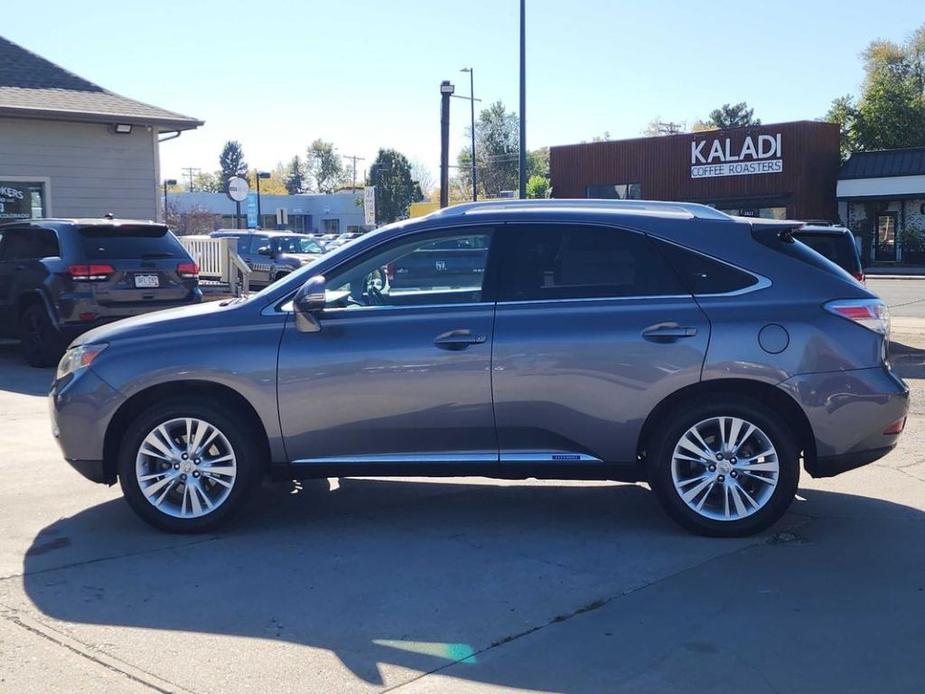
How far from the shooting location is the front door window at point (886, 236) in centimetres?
4153

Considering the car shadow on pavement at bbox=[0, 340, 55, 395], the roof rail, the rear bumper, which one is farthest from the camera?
the car shadow on pavement at bbox=[0, 340, 55, 395]

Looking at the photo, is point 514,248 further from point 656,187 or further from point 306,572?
point 656,187

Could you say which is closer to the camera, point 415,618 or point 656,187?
point 415,618

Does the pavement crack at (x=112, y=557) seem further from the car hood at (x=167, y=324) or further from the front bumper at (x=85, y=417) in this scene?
the car hood at (x=167, y=324)

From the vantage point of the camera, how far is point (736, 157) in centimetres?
4194

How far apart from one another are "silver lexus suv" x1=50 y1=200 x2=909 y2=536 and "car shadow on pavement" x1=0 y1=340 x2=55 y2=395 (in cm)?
569

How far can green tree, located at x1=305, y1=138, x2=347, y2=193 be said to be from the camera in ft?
442

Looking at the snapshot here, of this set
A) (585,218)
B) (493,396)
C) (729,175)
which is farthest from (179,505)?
(729,175)

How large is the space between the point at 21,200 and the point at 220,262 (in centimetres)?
371

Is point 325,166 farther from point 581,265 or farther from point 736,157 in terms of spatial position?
point 581,265

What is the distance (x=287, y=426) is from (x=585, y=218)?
205 cm

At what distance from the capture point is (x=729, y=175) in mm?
42344

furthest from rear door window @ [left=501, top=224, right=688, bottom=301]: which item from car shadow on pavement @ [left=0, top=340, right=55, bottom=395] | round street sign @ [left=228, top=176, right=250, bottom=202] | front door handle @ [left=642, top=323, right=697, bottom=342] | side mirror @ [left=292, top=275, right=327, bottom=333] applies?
round street sign @ [left=228, top=176, right=250, bottom=202]

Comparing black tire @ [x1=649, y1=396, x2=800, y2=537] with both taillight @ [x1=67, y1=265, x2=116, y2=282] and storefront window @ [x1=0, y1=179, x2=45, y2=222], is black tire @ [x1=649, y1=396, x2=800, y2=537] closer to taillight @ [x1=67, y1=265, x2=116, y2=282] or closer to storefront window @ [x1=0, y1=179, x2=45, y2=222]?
taillight @ [x1=67, y1=265, x2=116, y2=282]
